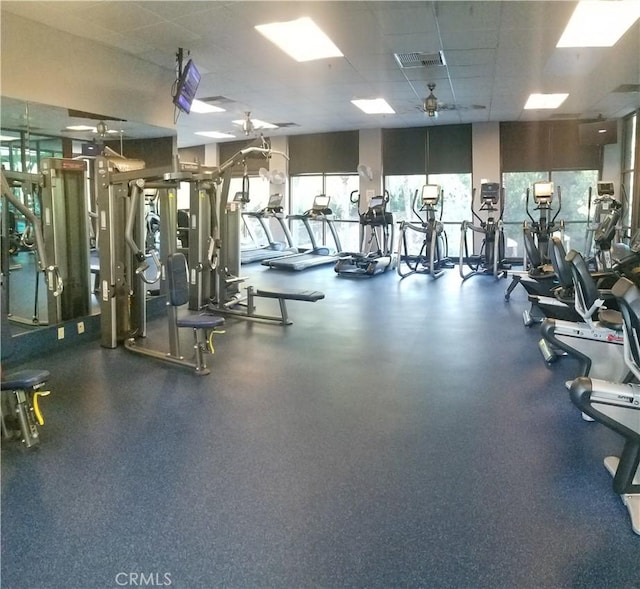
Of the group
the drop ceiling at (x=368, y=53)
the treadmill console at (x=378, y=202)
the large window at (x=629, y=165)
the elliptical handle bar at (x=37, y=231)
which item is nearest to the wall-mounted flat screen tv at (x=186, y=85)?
the drop ceiling at (x=368, y=53)

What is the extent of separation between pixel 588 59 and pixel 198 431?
6.14 metres

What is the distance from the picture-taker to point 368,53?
5910mm

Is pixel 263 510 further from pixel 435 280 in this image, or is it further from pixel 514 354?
pixel 435 280

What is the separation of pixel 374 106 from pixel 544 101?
2872mm

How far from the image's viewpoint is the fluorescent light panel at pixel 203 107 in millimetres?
8701

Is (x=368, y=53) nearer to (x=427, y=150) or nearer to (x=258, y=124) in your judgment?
(x=258, y=124)

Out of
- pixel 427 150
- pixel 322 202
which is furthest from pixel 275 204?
pixel 427 150

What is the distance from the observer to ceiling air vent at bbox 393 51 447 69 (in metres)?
5.95

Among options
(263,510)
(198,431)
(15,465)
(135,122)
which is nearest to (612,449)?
(263,510)

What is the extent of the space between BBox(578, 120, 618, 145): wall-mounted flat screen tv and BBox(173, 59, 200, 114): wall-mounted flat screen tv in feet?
24.2

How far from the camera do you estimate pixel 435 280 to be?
30.8 ft

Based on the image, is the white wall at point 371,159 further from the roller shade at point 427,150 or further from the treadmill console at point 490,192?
the treadmill console at point 490,192

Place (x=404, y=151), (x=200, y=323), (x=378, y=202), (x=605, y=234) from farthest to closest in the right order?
(x=404, y=151) → (x=378, y=202) → (x=605, y=234) → (x=200, y=323)

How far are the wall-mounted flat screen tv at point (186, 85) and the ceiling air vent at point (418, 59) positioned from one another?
229 cm
